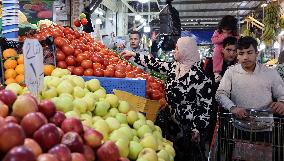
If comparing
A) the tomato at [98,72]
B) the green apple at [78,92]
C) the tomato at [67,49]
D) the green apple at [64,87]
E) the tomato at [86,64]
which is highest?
the tomato at [67,49]

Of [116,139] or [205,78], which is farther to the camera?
[205,78]

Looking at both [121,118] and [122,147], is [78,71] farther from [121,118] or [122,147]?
[122,147]

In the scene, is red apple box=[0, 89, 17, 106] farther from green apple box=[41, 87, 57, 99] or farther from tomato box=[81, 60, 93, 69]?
tomato box=[81, 60, 93, 69]

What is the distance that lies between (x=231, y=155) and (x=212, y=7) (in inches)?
678

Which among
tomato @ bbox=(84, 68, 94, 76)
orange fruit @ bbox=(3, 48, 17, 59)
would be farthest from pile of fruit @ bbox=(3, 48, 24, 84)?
tomato @ bbox=(84, 68, 94, 76)

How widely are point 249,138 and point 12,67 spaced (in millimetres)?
2358

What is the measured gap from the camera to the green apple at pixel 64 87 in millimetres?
2803

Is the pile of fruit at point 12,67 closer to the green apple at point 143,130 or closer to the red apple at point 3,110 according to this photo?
the green apple at point 143,130

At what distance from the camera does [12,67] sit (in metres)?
3.45

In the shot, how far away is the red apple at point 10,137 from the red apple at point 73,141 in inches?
9.9

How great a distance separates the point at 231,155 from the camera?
3.54m

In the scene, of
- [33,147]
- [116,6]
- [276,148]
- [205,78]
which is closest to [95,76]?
[205,78]

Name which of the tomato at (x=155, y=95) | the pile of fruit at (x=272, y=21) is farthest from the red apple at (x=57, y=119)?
the pile of fruit at (x=272, y=21)

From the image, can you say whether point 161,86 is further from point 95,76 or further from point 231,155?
point 231,155
